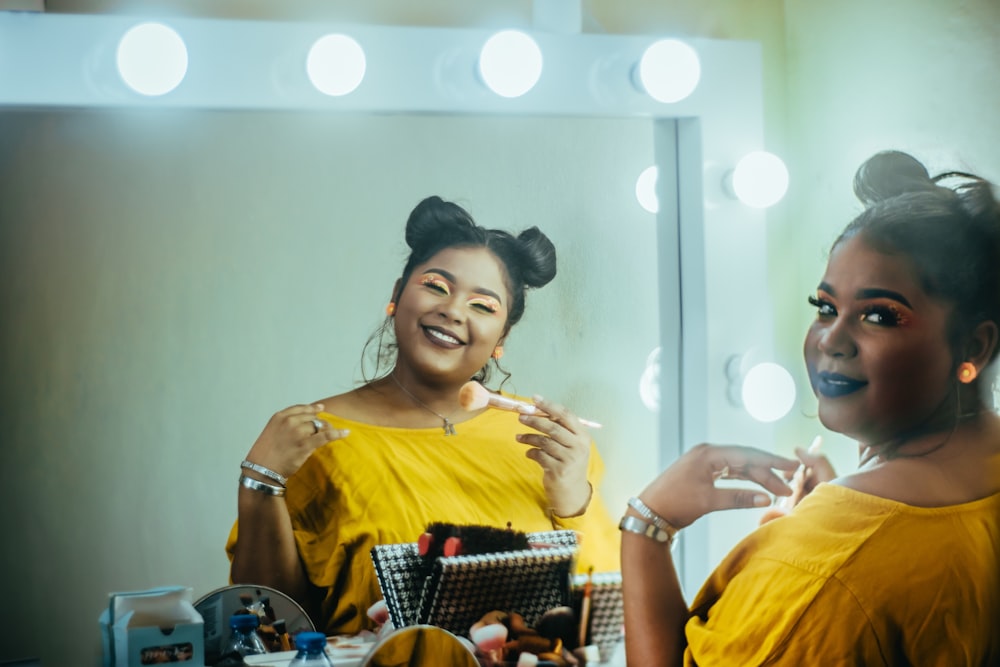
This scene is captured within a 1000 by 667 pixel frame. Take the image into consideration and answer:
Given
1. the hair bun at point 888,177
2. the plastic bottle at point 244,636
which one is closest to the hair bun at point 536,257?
the hair bun at point 888,177

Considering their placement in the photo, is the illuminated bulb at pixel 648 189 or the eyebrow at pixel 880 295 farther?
the illuminated bulb at pixel 648 189

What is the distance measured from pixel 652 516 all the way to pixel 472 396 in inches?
9.4

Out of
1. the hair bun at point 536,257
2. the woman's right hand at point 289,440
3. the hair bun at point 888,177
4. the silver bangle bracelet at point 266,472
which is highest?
the hair bun at point 888,177

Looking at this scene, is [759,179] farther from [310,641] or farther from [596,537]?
[310,641]

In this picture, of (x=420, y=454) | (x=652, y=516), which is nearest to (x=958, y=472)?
(x=652, y=516)

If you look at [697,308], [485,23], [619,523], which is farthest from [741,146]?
[619,523]

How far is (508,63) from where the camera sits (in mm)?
1087

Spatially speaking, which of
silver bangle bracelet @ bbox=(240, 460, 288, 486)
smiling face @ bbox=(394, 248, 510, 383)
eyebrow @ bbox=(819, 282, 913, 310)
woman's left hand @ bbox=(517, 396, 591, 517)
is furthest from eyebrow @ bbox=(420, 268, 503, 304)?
eyebrow @ bbox=(819, 282, 913, 310)

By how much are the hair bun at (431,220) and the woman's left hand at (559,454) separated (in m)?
0.21

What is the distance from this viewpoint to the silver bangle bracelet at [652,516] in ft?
3.58

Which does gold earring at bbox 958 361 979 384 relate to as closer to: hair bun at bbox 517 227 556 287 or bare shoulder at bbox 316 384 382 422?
hair bun at bbox 517 227 556 287

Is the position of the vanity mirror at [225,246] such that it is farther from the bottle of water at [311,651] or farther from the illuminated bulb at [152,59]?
the bottle of water at [311,651]

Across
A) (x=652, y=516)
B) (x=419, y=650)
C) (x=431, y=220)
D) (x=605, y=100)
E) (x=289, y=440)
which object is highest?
(x=605, y=100)

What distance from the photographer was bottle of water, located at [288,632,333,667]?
0.97 metres
